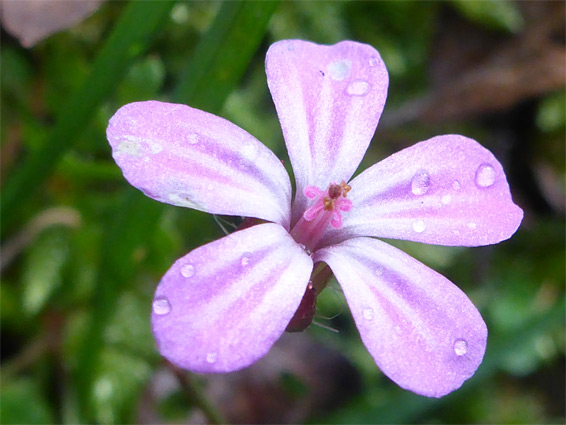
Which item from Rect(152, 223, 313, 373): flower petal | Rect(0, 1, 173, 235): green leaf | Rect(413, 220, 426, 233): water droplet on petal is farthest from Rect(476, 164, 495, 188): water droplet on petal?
Rect(0, 1, 173, 235): green leaf

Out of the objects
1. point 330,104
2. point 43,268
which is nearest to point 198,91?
point 330,104

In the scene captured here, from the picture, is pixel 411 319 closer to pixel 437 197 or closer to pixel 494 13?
pixel 437 197

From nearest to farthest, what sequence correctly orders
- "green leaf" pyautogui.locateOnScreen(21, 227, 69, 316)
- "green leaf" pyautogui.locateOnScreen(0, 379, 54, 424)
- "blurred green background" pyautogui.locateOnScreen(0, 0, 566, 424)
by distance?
Answer: 1. "blurred green background" pyautogui.locateOnScreen(0, 0, 566, 424)
2. "green leaf" pyautogui.locateOnScreen(0, 379, 54, 424)
3. "green leaf" pyautogui.locateOnScreen(21, 227, 69, 316)

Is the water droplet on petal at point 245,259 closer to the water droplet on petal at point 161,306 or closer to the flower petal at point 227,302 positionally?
Answer: the flower petal at point 227,302

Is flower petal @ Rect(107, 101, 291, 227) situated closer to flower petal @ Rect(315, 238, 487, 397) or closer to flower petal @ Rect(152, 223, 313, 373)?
flower petal @ Rect(152, 223, 313, 373)

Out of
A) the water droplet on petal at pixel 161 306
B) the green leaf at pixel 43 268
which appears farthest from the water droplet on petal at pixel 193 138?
the green leaf at pixel 43 268

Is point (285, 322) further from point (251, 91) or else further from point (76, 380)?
point (251, 91)

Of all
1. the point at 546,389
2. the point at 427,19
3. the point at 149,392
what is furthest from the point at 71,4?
the point at 546,389
